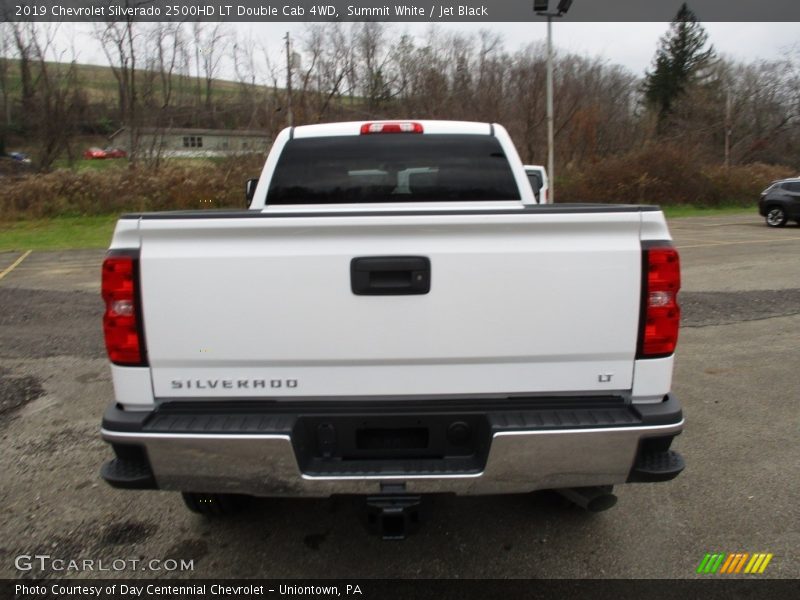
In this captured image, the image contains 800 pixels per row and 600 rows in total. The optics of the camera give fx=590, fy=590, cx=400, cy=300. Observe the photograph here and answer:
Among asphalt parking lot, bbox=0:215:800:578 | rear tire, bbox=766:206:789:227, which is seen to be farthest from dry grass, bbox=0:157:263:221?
rear tire, bbox=766:206:789:227

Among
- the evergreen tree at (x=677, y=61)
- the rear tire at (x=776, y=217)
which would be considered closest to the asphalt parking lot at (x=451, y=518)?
the rear tire at (x=776, y=217)

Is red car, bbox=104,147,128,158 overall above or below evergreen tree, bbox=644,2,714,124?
below

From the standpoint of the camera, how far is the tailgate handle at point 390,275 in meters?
2.27

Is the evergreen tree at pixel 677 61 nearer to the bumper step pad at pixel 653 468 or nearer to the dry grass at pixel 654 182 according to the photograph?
the dry grass at pixel 654 182

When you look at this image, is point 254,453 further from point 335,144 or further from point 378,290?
point 335,144

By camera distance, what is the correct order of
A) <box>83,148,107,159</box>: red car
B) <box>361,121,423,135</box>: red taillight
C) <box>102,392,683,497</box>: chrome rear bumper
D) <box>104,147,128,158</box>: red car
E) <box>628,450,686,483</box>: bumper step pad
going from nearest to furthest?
<box>102,392,683,497</box>: chrome rear bumper
<box>628,450,686,483</box>: bumper step pad
<box>361,121,423,135</box>: red taillight
<box>104,147,128,158</box>: red car
<box>83,148,107,159</box>: red car

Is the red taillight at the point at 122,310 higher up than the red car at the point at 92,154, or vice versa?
the red car at the point at 92,154

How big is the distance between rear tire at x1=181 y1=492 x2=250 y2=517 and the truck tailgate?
3.22ft

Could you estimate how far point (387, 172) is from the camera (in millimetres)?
4004

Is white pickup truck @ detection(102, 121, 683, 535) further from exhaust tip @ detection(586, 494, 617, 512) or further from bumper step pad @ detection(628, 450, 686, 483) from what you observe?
exhaust tip @ detection(586, 494, 617, 512)

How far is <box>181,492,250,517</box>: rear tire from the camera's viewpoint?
2982mm

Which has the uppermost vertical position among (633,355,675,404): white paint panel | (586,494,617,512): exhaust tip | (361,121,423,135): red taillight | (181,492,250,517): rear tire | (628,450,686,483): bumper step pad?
(361,121,423,135): red taillight

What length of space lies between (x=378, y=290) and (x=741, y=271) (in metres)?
11.2

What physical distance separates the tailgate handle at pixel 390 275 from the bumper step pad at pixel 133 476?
1.11m
